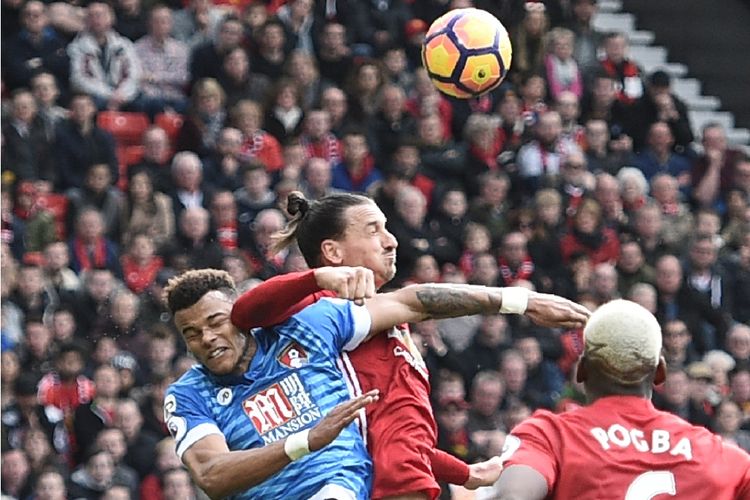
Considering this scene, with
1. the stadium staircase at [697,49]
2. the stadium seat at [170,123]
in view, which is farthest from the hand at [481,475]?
the stadium staircase at [697,49]

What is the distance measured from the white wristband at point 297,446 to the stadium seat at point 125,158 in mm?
8098

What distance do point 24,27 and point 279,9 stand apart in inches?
92.7

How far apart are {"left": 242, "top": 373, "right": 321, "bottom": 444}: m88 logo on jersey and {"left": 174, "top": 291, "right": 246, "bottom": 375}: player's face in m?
0.16

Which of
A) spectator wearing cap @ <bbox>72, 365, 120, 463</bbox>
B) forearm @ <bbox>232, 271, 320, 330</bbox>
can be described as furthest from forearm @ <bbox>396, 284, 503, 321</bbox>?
spectator wearing cap @ <bbox>72, 365, 120, 463</bbox>

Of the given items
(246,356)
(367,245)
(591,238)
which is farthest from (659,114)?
(246,356)

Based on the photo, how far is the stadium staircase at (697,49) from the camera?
19344mm

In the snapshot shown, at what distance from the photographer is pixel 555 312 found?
6.76 meters

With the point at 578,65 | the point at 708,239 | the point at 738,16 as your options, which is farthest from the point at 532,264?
the point at 738,16

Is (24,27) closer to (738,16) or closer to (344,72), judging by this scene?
(344,72)

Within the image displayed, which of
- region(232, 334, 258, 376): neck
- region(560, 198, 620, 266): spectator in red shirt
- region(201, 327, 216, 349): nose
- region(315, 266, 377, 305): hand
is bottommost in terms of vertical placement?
region(560, 198, 620, 266): spectator in red shirt

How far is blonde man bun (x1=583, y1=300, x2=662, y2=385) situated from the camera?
5785mm

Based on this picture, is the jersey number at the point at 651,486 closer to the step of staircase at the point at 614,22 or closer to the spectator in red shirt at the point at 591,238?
the spectator in red shirt at the point at 591,238

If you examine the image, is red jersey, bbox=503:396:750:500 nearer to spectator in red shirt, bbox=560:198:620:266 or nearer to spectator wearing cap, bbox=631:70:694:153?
spectator in red shirt, bbox=560:198:620:266

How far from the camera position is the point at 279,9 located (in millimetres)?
16406
